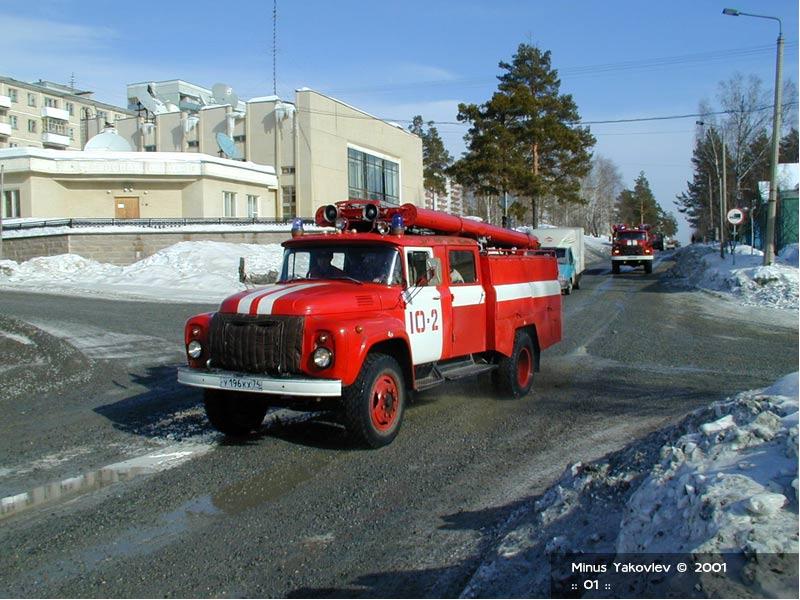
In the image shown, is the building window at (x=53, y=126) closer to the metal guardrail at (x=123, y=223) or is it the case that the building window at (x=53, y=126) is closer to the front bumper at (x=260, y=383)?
the metal guardrail at (x=123, y=223)

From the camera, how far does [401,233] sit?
8109mm

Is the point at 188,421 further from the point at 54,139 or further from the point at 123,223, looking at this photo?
the point at 54,139

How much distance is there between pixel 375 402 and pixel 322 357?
2.68 ft

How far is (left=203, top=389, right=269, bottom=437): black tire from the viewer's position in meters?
7.52

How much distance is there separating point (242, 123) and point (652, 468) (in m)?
50.6

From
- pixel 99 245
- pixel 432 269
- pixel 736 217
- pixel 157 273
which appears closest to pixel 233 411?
pixel 432 269

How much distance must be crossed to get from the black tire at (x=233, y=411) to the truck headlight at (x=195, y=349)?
0.41 metres

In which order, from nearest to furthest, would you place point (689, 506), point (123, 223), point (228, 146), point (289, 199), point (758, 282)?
1. point (689, 506)
2. point (758, 282)
3. point (123, 223)
4. point (228, 146)
5. point (289, 199)

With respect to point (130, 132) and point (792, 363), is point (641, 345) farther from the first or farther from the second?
point (130, 132)

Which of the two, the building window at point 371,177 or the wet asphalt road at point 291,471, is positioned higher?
the building window at point 371,177

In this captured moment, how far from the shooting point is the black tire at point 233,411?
752 cm

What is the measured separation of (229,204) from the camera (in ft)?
147

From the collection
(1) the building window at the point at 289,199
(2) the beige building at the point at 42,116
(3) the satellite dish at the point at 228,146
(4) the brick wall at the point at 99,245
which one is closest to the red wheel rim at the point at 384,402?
(4) the brick wall at the point at 99,245

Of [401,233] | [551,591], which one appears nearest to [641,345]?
[401,233]
